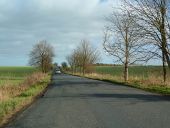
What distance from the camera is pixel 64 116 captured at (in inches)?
559

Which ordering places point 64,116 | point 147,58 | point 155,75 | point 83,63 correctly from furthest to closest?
point 83,63
point 155,75
point 147,58
point 64,116

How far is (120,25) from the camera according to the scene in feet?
157

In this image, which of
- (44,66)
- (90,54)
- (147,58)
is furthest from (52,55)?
(147,58)

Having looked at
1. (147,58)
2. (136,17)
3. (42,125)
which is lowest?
(42,125)

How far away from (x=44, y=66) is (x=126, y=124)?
328ft

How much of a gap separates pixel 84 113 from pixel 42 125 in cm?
323

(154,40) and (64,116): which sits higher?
(154,40)

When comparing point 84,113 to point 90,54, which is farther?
point 90,54

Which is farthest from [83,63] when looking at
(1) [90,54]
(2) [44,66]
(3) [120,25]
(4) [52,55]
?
(3) [120,25]

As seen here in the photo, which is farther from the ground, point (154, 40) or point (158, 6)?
point (158, 6)

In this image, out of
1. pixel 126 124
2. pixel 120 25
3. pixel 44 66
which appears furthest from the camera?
pixel 44 66

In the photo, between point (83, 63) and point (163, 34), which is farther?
point (83, 63)

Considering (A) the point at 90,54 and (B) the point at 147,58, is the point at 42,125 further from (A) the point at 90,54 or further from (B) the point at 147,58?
(A) the point at 90,54

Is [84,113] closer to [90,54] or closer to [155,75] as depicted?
[155,75]
